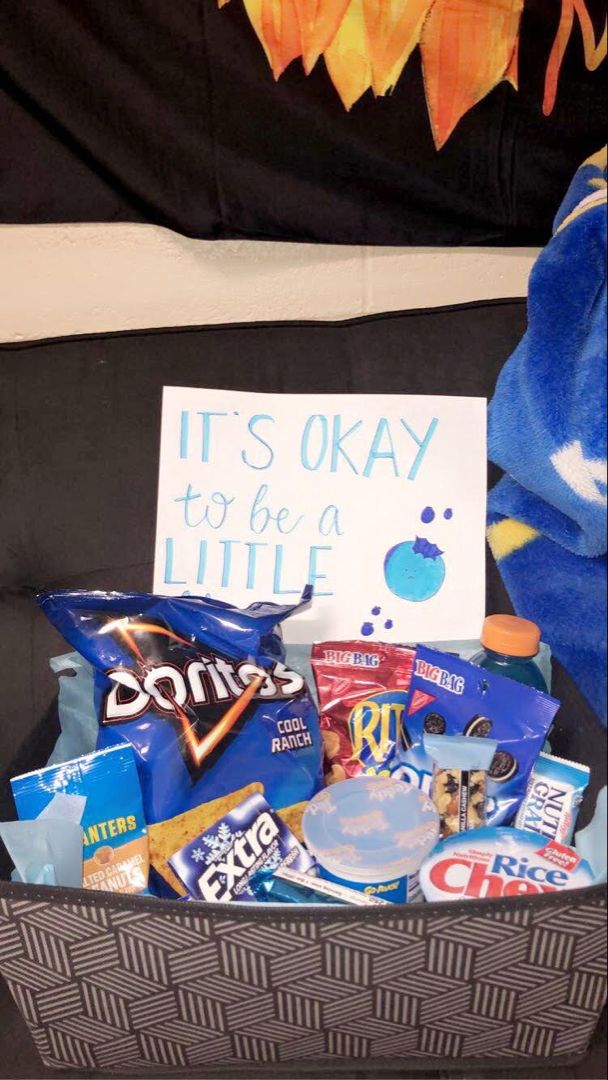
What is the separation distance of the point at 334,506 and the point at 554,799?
0.37 metres

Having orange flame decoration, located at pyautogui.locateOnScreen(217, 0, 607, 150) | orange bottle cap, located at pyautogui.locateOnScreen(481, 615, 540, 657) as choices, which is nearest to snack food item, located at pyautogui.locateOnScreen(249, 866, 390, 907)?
orange bottle cap, located at pyautogui.locateOnScreen(481, 615, 540, 657)

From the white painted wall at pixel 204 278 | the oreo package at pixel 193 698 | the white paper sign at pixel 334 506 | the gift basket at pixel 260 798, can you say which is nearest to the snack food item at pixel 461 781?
the gift basket at pixel 260 798

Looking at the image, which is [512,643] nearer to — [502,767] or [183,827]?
[502,767]

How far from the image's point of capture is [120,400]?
92cm

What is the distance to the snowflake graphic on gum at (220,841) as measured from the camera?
2.19 ft

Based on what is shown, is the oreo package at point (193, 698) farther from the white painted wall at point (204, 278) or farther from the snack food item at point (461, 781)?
the white painted wall at point (204, 278)

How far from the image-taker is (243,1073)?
Answer: 0.62 metres

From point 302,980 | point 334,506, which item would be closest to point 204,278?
point 334,506

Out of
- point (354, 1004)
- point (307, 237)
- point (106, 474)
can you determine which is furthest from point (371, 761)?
point (307, 237)

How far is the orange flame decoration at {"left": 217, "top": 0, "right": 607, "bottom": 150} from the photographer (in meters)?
0.87

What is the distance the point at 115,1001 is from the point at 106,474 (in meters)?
0.51

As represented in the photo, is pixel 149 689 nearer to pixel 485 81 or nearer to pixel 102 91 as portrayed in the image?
pixel 102 91

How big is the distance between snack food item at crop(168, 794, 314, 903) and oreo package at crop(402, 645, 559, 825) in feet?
0.43

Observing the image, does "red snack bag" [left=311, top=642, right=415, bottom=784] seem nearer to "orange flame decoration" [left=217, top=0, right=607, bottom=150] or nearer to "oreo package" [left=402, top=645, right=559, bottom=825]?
"oreo package" [left=402, top=645, right=559, bottom=825]
